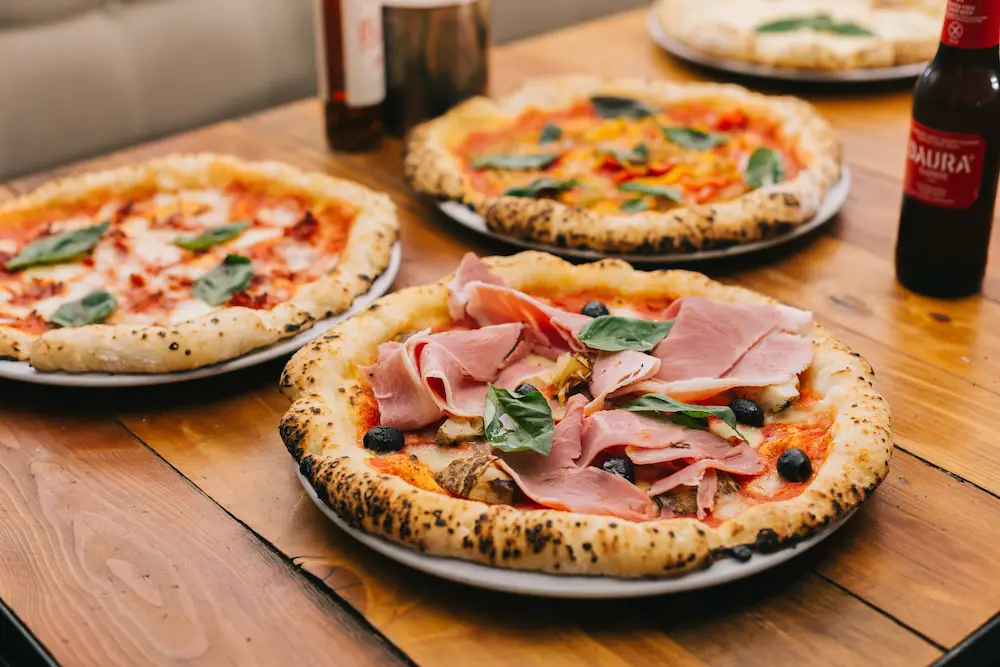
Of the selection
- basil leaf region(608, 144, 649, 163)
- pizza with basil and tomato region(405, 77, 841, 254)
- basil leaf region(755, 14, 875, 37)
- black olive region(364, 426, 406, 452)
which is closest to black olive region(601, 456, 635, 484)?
black olive region(364, 426, 406, 452)

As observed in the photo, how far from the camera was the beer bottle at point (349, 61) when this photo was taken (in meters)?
2.83

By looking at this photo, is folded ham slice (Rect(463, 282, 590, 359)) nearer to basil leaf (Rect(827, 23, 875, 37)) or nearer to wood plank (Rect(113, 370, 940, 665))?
wood plank (Rect(113, 370, 940, 665))

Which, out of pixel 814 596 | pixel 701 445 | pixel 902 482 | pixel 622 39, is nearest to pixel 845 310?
pixel 902 482

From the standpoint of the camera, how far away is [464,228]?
268 centimetres

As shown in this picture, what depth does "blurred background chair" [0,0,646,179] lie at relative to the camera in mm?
4094

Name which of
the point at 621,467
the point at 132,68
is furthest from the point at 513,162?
the point at 132,68

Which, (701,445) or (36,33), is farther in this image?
(36,33)

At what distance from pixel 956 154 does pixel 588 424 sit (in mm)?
941

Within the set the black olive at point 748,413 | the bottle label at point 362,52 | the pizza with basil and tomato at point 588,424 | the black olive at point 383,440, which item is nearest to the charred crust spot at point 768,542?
the pizza with basil and tomato at point 588,424

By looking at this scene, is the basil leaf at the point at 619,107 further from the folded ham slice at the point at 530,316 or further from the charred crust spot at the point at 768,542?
the charred crust spot at the point at 768,542

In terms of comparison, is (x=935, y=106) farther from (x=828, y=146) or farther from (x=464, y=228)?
(x=464, y=228)

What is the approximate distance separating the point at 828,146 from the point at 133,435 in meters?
1.72

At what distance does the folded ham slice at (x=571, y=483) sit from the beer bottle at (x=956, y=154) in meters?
0.94

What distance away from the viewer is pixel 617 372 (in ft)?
6.02
